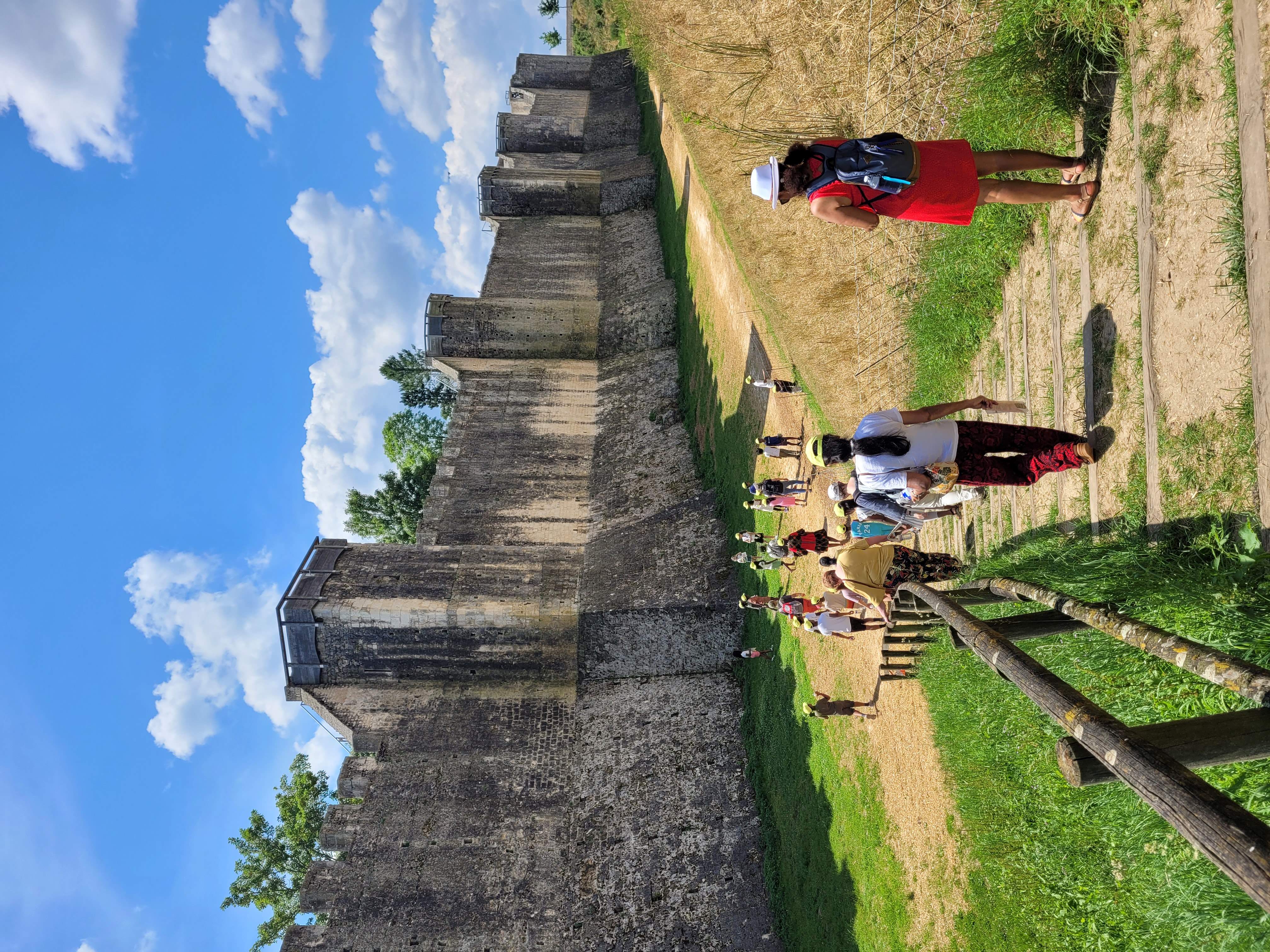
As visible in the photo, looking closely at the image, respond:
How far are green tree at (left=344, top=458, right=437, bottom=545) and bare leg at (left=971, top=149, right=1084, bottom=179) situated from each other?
1087 inches

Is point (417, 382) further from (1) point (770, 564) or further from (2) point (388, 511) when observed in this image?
(1) point (770, 564)

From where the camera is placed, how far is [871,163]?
13.7 feet

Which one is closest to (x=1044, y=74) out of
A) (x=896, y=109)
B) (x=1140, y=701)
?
(x=896, y=109)

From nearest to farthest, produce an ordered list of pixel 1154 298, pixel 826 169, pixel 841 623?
pixel 1154 298 < pixel 826 169 < pixel 841 623

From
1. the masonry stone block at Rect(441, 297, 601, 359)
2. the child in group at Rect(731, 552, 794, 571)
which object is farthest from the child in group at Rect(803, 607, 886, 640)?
the masonry stone block at Rect(441, 297, 601, 359)

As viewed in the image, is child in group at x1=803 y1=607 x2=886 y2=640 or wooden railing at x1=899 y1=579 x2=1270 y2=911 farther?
child in group at x1=803 y1=607 x2=886 y2=640

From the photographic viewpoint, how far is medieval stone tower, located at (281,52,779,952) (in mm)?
9906

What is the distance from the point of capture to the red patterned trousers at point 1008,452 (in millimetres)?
4613

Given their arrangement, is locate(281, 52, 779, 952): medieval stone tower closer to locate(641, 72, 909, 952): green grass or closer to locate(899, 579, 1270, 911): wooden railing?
locate(641, 72, 909, 952): green grass

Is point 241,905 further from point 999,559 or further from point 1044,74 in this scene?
point 1044,74

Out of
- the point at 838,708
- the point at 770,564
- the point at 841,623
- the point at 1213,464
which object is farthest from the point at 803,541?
the point at 1213,464

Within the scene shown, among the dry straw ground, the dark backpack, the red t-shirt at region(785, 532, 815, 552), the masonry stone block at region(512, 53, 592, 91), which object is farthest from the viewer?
the masonry stone block at region(512, 53, 592, 91)

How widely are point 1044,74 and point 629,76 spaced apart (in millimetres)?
22463

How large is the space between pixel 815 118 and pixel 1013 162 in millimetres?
2673
